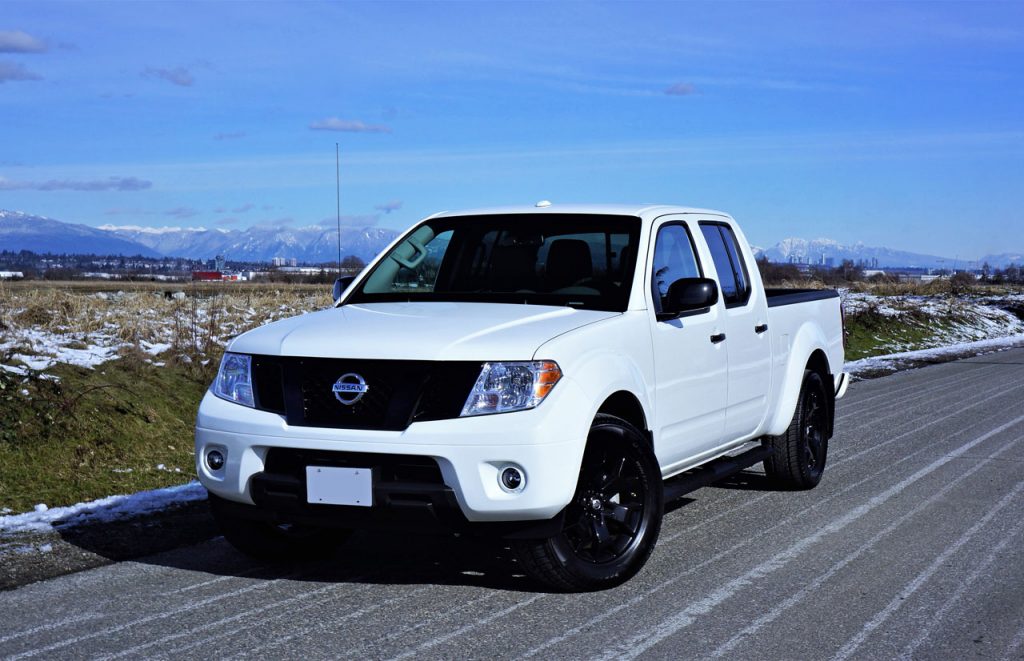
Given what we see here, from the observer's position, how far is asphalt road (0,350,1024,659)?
15.1 feet

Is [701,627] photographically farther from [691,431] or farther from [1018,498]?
[1018,498]

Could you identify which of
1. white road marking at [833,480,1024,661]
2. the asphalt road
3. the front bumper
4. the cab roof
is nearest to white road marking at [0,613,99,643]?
the asphalt road

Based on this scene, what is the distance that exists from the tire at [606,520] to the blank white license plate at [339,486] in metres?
0.75

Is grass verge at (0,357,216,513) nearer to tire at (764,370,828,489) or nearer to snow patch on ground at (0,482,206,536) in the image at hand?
snow patch on ground at (0,482,206,536)

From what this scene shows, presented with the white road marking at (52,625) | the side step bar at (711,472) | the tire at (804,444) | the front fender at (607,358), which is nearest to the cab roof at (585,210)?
the front fender at (607,358)

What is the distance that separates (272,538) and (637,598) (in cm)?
191

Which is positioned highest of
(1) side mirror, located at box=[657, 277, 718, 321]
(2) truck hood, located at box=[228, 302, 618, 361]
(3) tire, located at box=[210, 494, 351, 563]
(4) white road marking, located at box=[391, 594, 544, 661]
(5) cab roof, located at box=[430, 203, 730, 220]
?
(5) cab roof, located at box=[430, 203, 730, 220]

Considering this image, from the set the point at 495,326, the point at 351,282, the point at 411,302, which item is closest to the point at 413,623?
the point at 495,326

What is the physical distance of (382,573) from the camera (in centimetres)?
582

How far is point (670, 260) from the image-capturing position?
22.1 ft

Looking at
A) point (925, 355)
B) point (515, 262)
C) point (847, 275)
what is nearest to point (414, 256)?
point (515, 262)

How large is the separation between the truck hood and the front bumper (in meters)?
0.30

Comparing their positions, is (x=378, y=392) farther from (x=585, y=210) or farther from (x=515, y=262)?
(x=585, y=210)

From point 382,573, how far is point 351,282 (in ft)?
6.39
